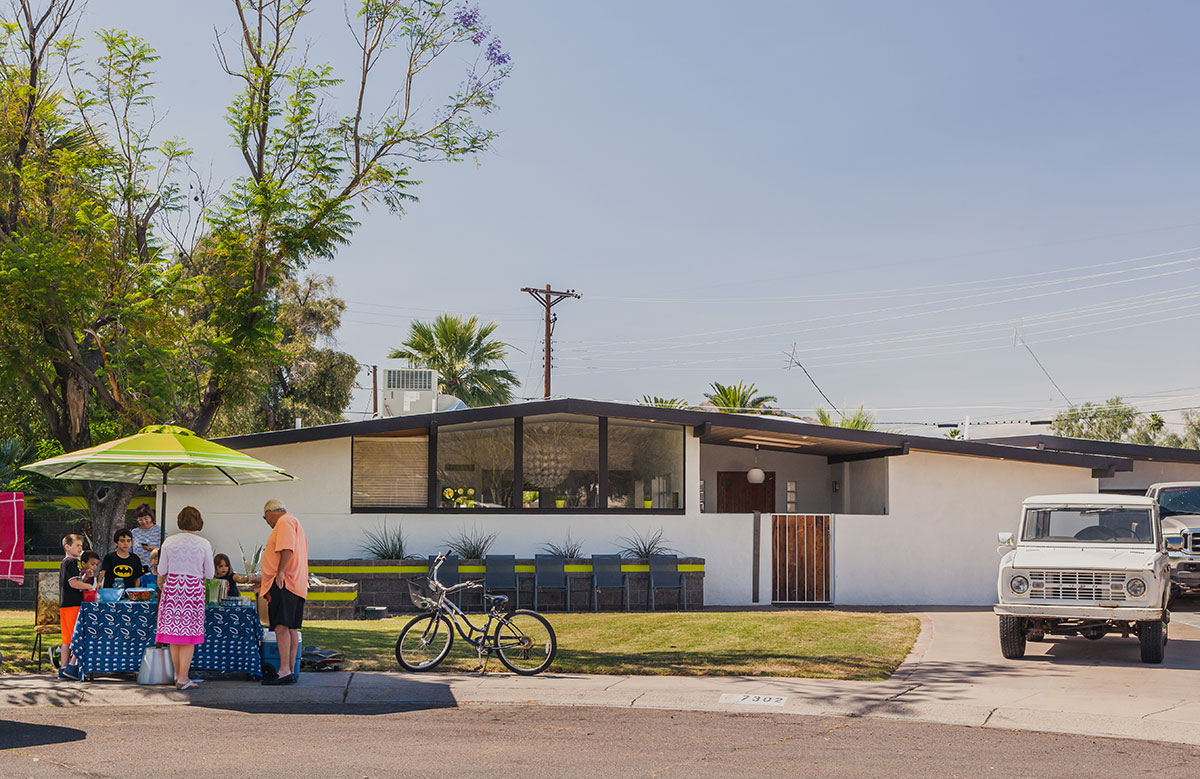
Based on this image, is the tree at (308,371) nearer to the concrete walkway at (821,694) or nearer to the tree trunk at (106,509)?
the tree trunk at (106,509)

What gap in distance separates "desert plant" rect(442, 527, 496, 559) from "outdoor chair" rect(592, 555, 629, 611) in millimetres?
1819

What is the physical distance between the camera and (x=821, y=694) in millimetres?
9859

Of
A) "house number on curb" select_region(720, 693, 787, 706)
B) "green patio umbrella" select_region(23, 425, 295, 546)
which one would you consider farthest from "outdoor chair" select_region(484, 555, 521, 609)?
"house number on curb" select_region(720, 693, 787, 706)

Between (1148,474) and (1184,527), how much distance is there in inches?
247

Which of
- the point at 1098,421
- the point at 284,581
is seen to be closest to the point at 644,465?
the point at 284,581

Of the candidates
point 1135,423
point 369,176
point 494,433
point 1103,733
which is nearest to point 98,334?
point 369,176

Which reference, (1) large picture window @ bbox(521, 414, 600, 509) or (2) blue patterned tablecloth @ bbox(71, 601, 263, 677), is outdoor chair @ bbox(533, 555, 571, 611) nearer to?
(1) large picture window @ bbox(521, 414, 600, 509)

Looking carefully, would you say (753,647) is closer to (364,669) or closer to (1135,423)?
(364,669)

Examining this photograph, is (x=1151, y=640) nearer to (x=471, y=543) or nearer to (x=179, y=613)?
(x=179, y=613)

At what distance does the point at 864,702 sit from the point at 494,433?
10463 mm

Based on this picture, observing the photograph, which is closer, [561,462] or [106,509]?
[106,509]

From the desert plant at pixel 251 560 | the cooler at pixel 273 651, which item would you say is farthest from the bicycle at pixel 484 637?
the desert plant at pixel 251 560

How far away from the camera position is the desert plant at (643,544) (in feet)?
61.5

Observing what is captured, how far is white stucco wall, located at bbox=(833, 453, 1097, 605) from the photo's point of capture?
19.6 metres
